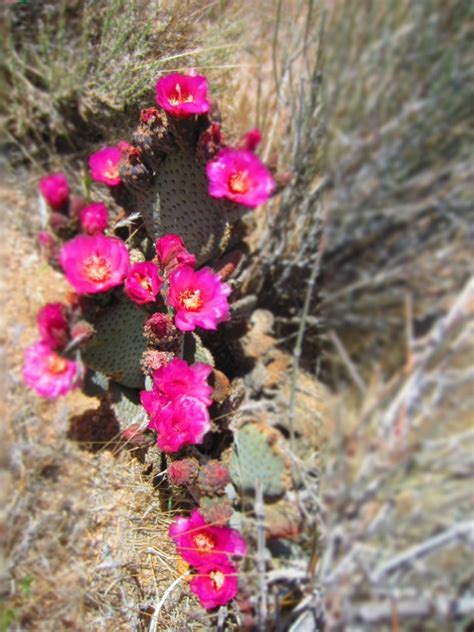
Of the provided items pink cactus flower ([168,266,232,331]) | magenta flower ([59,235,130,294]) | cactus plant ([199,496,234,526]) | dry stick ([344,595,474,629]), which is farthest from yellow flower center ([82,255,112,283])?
dry stick ([344,595,474,629])

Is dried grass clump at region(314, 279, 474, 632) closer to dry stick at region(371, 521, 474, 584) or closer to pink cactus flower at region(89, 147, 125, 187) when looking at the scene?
dry stick at region(371, 521, 474, 584)

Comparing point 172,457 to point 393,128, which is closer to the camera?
point 393,128

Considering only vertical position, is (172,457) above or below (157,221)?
below

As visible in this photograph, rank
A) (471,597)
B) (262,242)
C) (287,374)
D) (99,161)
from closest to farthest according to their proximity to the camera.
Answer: (471,597)
(99,161)
(287,374)
(262,242)

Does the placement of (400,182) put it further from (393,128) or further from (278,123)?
(278,123)

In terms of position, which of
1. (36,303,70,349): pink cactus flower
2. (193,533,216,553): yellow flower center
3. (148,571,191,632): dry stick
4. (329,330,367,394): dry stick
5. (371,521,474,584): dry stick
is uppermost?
(36,303,70,349): pink cactus flower

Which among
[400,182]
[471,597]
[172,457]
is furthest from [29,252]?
[471,597]

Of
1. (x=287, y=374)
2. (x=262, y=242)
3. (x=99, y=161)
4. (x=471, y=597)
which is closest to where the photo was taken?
(x=471, y=597)

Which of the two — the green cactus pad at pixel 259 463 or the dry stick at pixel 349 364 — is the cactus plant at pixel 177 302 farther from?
the dry stick at pixel 349 364
